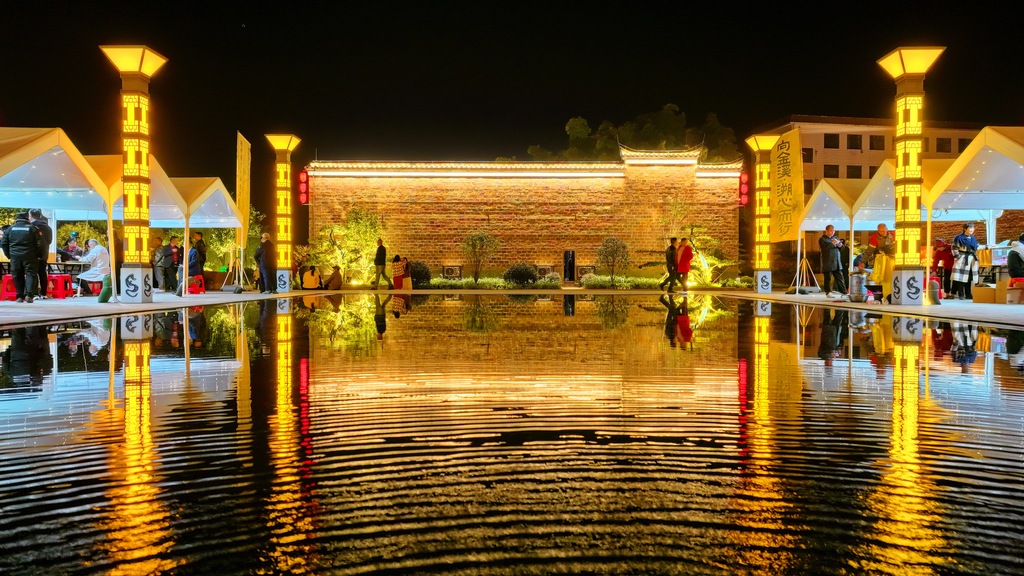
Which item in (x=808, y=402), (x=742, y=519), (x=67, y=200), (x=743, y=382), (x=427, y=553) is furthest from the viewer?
(x=67, y=200)

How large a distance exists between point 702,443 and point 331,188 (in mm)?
33210

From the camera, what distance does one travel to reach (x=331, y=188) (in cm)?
3600

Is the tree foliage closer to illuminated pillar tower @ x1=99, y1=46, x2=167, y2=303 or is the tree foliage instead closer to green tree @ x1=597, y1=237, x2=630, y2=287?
green tree @ x1=597, y1=237, x2=630, y2=287

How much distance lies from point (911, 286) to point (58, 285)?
1957 centimetres

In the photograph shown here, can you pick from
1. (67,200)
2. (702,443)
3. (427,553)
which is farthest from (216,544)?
(67,200)

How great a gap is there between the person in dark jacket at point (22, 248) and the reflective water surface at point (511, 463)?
943 centimetres

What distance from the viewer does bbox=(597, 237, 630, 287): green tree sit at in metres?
34.1

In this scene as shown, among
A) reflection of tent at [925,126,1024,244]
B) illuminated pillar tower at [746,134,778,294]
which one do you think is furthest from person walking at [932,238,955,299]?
illuminated pillar tower at [746,134,778,294]

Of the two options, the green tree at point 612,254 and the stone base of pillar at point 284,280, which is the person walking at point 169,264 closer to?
the stone base of pillar at point 284,280

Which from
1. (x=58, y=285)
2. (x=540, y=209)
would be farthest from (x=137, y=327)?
(x=540, y=209)

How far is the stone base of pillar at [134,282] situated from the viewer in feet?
59.0

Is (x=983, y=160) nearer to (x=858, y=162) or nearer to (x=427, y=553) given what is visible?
(x=427, y=553)

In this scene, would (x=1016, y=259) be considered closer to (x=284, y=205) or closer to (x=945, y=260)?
(x=945, y=260)

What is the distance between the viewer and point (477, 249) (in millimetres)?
34906
